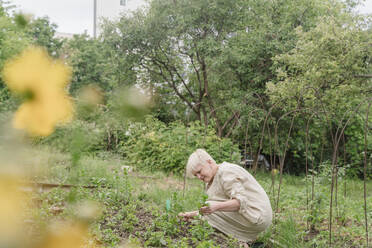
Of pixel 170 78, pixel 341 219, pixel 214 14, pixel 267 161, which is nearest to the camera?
pixel 341 219

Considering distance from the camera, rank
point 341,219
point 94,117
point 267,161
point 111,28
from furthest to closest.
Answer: point 267,161, point 111,28, point 341,219, point 94,117

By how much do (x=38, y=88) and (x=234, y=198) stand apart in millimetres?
2576

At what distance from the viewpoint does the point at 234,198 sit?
2787 millimetres

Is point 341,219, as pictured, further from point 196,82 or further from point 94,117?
point 196,82

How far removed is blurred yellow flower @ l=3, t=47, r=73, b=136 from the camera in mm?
323

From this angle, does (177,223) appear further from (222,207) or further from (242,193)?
(242,193)

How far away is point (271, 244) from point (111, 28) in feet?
25.0

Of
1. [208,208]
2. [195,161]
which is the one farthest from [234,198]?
[195,161]

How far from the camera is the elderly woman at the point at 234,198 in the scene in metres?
2.77

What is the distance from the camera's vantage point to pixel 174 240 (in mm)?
2830

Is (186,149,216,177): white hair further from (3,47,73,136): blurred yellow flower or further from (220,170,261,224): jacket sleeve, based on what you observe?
(3,47,73,136): blurred yellow flower

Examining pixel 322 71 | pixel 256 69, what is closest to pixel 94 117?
pixel 322 71

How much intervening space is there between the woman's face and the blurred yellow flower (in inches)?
98.7

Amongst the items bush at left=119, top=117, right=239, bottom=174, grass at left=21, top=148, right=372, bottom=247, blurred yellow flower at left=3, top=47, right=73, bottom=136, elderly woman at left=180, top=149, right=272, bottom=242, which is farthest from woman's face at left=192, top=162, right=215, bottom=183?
bush at left=119, top=117, right=239, bottom=174
